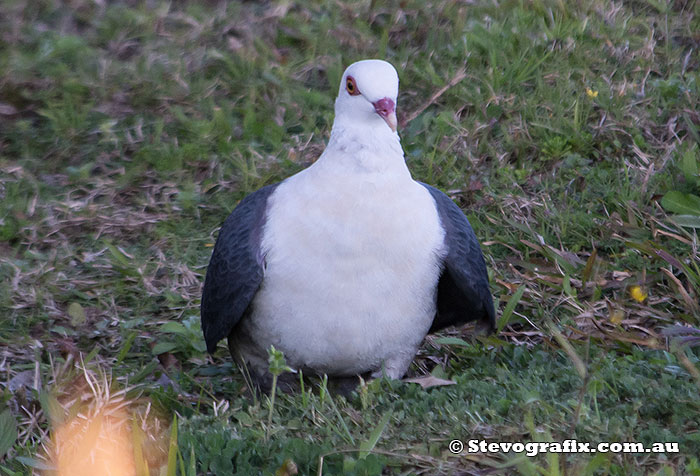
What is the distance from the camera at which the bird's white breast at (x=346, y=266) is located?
3.53 m

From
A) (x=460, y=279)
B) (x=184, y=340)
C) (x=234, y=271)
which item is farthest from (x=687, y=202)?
(x=184, y=340)

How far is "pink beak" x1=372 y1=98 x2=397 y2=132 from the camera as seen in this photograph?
140 inches

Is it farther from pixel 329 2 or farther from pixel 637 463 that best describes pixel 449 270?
pixel 329 2

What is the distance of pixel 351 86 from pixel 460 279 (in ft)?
2.85

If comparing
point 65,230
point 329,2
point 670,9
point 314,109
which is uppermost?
point 670,9

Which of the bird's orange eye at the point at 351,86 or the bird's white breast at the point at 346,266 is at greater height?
the bird's orange eye at the point at 351,86

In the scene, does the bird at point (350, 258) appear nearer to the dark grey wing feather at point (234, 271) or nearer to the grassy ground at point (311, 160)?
the dark grey wing feather at point (234, 271)

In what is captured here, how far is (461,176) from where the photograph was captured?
5.37m

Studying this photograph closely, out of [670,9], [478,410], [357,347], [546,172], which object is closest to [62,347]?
[357,347]

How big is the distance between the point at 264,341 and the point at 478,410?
1.00 m

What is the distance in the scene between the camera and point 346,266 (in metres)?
3.52

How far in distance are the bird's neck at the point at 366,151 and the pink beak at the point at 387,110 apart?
77mm

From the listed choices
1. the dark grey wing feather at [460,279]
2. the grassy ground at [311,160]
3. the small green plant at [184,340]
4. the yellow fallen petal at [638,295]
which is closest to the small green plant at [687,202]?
the grassy ground at [311,160]

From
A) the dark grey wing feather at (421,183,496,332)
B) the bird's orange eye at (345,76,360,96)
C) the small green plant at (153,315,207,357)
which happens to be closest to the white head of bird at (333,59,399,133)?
the bird's orange eye at (345,76,360,96)
